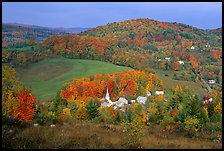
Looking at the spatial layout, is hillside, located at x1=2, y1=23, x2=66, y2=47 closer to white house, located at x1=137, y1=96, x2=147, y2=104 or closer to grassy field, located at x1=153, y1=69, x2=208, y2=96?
grassy field, located at x1=153, y1=69, x2=208, y2=96

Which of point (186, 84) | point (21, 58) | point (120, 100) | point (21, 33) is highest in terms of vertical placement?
point (21, 33)

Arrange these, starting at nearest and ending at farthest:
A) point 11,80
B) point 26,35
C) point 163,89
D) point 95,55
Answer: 1. point 11,80
2. point 163,89
3. point 95,55
4. point 26,35

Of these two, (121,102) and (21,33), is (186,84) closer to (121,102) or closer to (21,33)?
(121,102)

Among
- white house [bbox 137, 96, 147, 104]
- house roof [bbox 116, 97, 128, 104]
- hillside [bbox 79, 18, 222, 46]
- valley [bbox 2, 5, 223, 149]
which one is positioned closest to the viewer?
valley [bbox 2, 5, 223, 149]

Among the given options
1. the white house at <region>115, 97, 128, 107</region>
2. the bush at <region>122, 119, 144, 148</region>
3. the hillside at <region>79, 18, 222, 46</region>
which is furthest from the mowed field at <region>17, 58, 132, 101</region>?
the hillside at <region>79, 18, 222, 46</region>

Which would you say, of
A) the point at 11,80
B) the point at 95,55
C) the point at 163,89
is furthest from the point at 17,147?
the point at 95,55

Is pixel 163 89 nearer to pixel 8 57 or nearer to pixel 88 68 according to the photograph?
pixel 88 68

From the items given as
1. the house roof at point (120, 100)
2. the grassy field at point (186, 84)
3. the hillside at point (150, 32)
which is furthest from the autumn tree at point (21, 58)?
the hillside at point (150, 32)

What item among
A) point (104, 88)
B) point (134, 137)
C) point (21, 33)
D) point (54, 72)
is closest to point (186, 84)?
point (104, 88)
